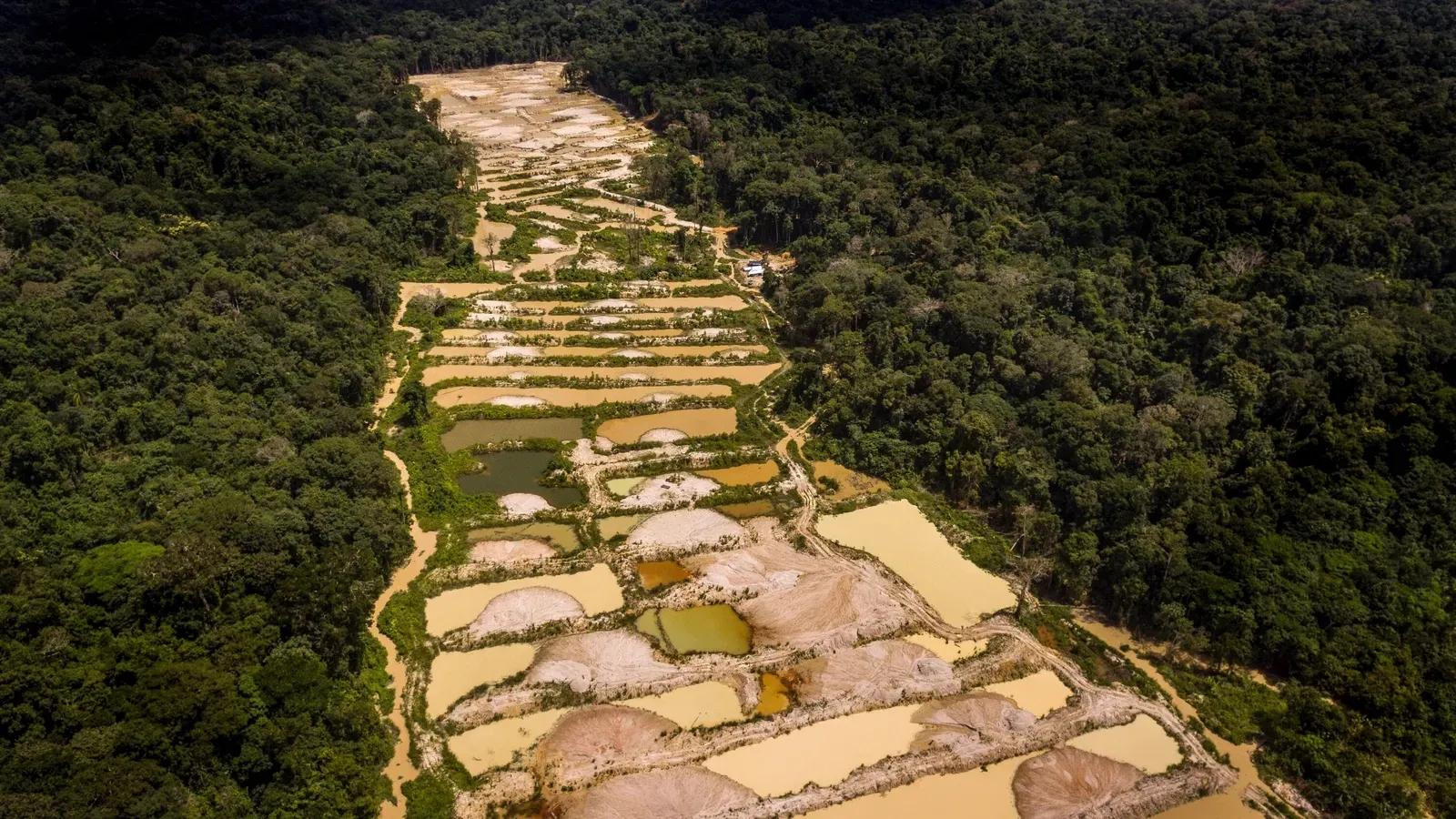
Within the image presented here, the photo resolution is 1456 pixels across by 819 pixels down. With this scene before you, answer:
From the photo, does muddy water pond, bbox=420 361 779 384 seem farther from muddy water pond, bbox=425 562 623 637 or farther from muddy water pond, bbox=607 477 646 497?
muddy water pond, bbox=425 562 623 637

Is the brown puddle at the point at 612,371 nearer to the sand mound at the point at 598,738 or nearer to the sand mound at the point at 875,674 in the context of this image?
the sand mound at the point at 875,674

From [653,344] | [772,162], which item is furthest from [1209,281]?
[772,162]

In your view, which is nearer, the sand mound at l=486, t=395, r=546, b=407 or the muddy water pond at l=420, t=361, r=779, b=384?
the sand mound at l=486, t=395, r=546, b=407

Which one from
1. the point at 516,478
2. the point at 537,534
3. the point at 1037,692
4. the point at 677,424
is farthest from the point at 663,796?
the point at 677,424

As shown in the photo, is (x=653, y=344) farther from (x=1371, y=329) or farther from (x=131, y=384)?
(x=1371, y=329)

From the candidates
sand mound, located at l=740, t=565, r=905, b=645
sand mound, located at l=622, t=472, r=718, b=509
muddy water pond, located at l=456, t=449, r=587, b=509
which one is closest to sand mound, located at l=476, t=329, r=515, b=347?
muddy water pond, located at l=456, t=449, r=587, b=509
